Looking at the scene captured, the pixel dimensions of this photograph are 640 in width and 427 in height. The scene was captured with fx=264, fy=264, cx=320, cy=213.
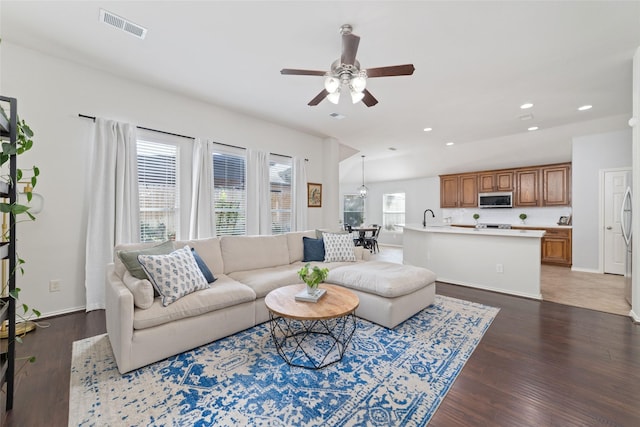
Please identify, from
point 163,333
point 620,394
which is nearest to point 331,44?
point 163,333

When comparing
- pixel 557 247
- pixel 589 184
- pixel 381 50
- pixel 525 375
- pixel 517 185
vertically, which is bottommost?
pixel 525 375

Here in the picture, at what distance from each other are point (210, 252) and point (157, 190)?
51.4 inches

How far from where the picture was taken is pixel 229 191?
4.42 m

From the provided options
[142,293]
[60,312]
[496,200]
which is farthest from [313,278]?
[496,200]

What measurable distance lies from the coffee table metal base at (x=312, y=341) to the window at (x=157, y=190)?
7.21 ft

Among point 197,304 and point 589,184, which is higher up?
point 589,184

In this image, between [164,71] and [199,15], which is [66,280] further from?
[199,15]

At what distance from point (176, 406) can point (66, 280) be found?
2.48 metres

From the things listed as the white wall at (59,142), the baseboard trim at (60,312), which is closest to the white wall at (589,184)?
the white wall at (59,142)

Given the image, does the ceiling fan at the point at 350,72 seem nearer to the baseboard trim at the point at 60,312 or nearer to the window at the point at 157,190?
the window at the point at 157,190

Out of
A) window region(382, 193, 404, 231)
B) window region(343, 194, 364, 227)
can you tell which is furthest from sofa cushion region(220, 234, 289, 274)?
window region(343, 194, 364, 227)

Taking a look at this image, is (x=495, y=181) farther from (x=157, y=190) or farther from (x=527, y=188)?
(x=157, y=190)

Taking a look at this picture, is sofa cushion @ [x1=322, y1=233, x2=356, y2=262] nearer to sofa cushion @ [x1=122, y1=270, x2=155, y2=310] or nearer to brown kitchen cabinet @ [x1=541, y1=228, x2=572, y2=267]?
sofa cushion @ [x1=122, y1=270, x2=155, y2=310]

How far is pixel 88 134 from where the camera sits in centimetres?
316
